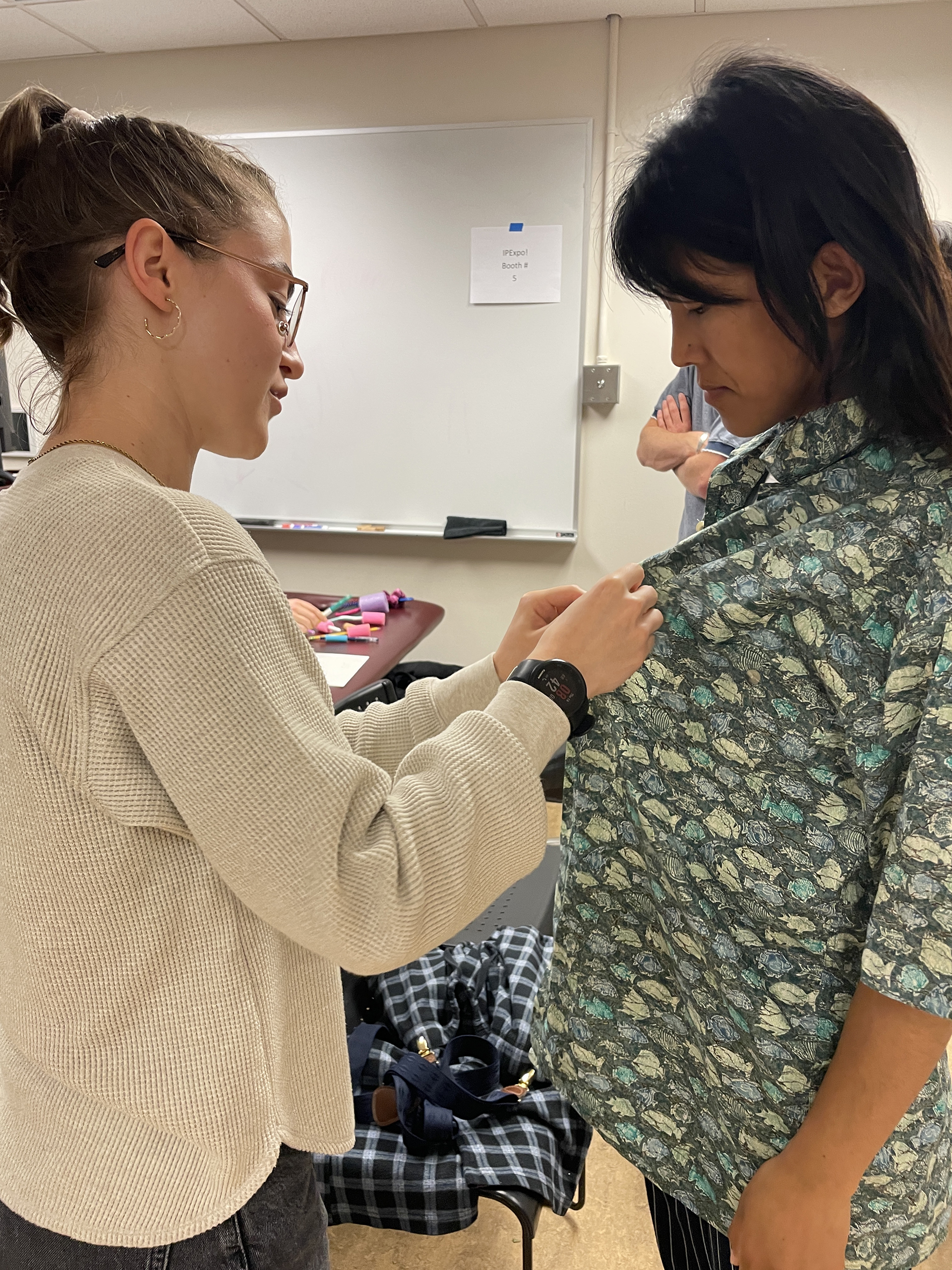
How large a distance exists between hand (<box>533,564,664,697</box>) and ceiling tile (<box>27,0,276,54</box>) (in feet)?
10.8

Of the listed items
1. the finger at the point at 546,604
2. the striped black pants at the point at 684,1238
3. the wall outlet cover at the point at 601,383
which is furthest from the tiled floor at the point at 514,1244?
the wall outlet cover at the point at 601,383

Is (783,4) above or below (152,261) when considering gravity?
above

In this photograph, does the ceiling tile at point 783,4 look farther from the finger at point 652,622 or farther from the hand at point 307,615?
the finger at point 652,622

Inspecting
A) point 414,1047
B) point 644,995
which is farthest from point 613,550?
point 644,995

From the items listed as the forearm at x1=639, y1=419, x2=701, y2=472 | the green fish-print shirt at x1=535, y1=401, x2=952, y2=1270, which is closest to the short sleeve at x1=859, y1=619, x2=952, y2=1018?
the green fish-print shirt at x1=535, y1=401, x2=952, y2=1270

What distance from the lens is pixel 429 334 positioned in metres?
3.51

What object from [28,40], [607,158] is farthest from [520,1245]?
[28,40]

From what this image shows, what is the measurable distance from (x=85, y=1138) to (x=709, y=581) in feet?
2.28

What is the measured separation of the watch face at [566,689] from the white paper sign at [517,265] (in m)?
2.90

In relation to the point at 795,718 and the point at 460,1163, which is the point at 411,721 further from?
the point at 460,1163

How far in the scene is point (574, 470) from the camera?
349 cm

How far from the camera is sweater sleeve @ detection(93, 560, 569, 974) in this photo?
0.63 metres

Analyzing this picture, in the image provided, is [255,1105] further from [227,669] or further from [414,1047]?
[414,1047]

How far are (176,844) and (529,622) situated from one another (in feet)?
1.51
